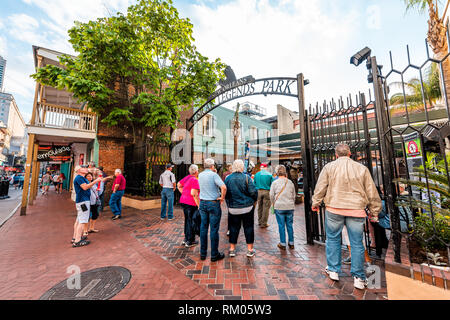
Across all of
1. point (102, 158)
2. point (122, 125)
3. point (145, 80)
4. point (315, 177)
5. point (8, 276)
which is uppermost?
point (145, 80)

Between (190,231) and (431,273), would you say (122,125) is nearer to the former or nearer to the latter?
(190,231)

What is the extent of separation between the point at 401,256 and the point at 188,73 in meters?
9.07

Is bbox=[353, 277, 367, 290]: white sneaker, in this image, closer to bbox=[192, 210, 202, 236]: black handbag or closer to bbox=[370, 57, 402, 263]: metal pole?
bbox=[370, 57, 402, 263]: metal pole

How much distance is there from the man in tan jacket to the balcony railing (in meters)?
11.3

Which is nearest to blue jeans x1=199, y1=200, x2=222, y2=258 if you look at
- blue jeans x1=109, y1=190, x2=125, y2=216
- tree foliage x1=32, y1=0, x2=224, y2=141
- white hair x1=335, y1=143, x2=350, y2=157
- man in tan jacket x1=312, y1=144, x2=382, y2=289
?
man in tan jacket x1=312, y1=144, x2=382, y2=289

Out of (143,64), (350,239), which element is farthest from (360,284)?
(143,64)

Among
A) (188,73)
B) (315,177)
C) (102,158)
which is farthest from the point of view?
(102,158)

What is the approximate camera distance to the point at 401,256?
2.25 meters

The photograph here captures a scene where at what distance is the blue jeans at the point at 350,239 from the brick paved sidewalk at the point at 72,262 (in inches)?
75.4

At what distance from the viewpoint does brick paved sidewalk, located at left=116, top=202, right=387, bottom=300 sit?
2453mm

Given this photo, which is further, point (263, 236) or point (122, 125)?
point (122, 125)

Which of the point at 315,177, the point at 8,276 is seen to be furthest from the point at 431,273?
the point at 8,276

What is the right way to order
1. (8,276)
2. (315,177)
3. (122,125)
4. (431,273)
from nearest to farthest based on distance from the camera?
(431,273), (8,276), (315,177), (122,125)

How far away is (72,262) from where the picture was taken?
137 inches
